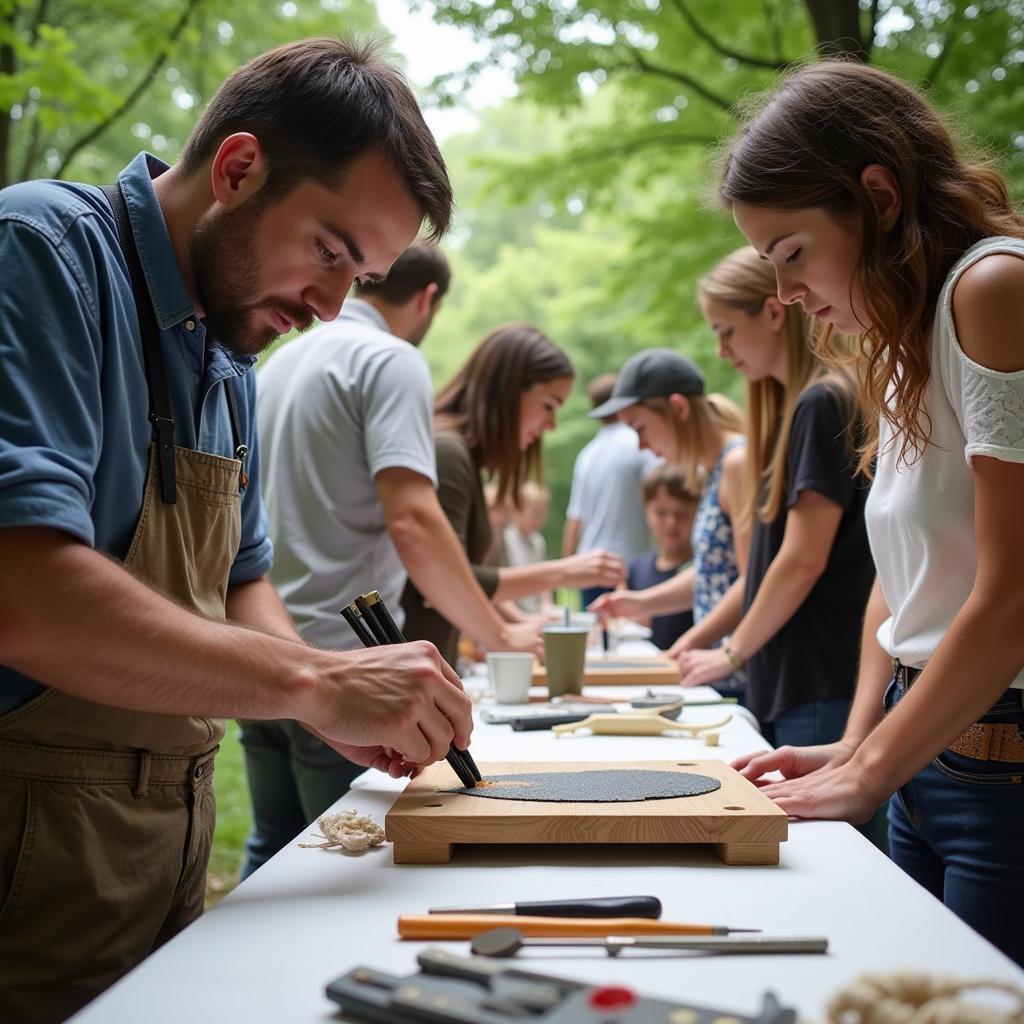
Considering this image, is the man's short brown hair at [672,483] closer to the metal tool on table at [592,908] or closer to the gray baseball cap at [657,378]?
the gray baseball cap at [657,378]

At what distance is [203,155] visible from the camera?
1468 millimetres

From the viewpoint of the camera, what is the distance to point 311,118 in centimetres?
142

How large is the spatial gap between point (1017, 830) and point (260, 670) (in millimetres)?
947

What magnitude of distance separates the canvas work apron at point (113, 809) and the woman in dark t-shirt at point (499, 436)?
5.49 feet

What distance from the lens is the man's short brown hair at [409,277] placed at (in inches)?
114

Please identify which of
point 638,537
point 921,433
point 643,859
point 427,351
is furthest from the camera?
point 427,351

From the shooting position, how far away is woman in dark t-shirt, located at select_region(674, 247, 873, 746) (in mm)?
2475

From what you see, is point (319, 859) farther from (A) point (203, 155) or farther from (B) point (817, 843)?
(A) point (203, 155)

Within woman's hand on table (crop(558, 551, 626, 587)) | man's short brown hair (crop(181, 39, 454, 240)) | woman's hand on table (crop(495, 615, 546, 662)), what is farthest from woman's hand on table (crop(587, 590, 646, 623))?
man's short brown hair (crop(181, 39, 454, 240))

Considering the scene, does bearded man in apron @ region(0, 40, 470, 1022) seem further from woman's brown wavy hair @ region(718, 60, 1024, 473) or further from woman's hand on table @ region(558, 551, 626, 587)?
woman's hand on table @ region(558, 551, 626, 587)

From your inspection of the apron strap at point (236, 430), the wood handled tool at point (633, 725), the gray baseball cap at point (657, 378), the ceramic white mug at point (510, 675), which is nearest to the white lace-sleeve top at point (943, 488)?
the wood handled tool at point (633, 725)

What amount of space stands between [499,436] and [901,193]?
1.89 meters

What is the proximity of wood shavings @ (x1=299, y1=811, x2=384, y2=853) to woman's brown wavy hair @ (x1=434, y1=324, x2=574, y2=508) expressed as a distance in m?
1.92

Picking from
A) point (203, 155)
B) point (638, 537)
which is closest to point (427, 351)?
point (638, 537)
